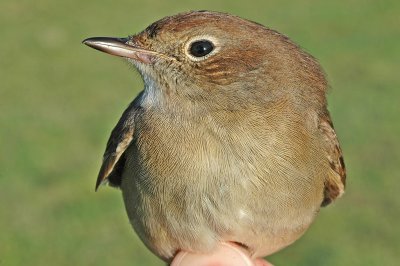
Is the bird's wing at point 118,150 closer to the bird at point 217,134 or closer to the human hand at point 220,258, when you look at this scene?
the bird at point 217,134

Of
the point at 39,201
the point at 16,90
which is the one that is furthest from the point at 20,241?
the point at 16,90

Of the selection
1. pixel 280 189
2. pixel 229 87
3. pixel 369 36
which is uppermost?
pixel 229 87

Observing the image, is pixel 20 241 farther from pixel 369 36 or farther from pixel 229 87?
pixel 369 36

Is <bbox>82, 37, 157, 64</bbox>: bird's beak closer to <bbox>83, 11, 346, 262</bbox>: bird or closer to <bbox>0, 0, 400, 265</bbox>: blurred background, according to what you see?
<bbox>83, 11, 346, 262</bbox>: bird

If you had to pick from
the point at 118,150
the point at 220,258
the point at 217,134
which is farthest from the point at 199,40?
the point at 220,258

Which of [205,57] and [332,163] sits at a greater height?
[205,57]

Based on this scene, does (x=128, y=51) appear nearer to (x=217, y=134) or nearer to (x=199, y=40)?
(x=199, y=40)
